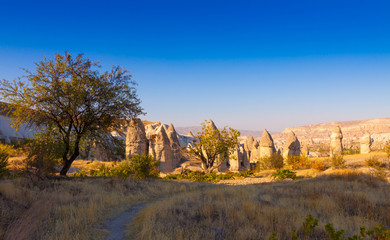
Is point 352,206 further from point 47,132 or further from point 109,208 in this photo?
point 47,132

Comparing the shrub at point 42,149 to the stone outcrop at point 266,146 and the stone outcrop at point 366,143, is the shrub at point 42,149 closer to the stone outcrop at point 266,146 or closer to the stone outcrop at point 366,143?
the stone outcrop at point 266,146

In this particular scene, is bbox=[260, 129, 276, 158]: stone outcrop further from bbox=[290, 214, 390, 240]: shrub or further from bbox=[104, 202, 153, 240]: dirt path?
bbox=[290, 214, 390, 240]: shrub

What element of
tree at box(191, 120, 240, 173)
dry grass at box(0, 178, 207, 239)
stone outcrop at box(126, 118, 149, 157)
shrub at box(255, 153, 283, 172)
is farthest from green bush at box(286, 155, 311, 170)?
dry grass at box(0, 178, 207, 239)

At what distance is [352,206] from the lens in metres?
6.84

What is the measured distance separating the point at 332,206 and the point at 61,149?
12.1m

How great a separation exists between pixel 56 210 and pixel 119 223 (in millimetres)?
1616

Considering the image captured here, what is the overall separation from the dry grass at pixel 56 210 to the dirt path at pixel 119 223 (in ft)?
0.69

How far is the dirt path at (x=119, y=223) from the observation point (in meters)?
5.04

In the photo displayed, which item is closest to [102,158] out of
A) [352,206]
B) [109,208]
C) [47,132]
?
[47,132]

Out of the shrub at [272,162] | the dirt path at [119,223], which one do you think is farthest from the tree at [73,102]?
the shrub at [272,162]

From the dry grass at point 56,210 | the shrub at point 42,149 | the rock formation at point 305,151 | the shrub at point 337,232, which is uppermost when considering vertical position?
the shrub at point 42,149

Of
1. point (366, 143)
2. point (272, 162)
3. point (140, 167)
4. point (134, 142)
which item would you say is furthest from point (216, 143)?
point (366, 143)

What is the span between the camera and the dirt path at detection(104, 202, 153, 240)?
5.04 metres

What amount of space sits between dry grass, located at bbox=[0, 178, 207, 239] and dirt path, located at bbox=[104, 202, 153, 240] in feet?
0.69
